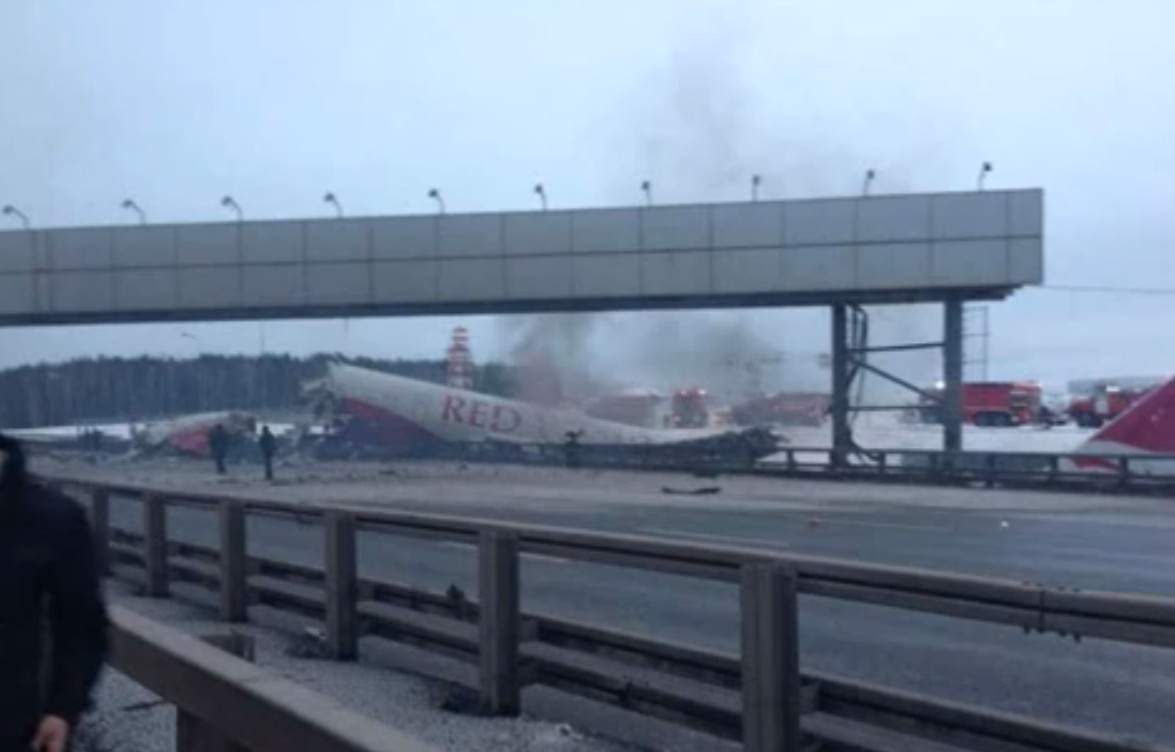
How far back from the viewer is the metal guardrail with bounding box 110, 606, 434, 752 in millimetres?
5879

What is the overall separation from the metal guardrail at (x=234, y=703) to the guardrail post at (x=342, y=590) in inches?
175

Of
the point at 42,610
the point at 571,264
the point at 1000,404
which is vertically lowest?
the point at 1000,404

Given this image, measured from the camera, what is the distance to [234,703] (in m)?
6.96

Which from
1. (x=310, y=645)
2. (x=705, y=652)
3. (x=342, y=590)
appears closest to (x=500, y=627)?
(x=705, y=652)

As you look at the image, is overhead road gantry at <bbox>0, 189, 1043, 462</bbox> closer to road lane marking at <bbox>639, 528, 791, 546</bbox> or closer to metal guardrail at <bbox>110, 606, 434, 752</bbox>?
road lane marking at <bbox>639, 528, 791, 546</bbox>

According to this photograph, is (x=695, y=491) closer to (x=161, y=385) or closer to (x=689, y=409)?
(x=161, y=385)

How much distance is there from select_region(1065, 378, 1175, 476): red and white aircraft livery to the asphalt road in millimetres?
6988

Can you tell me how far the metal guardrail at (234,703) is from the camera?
231 inches

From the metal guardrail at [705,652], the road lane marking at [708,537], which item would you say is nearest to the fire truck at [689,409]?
the road lane marking at [708,537]

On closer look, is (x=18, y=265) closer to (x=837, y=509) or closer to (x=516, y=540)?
(x=837, y=509)

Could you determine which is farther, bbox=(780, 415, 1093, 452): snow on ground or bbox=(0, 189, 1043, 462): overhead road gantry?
bbox=(780, 415, 1093, 452): snow on ground

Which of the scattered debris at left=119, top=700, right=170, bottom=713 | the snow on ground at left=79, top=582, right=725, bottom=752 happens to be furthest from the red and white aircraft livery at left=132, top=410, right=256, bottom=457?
the scattered debris at left=119, top=700, right=170, bottom=713

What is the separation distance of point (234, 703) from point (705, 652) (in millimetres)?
3593

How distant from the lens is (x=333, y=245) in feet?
163
